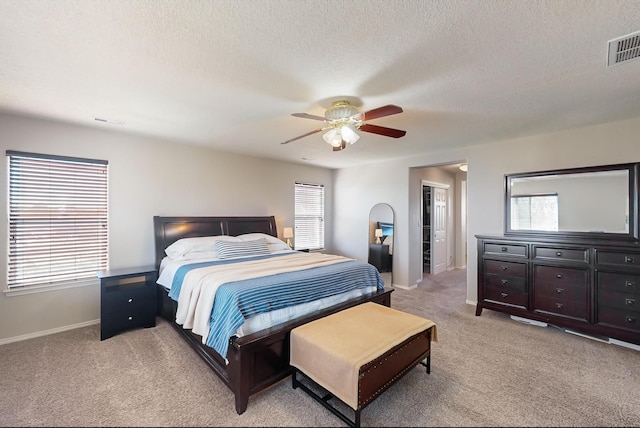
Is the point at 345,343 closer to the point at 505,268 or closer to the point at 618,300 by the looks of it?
the point at 505,268

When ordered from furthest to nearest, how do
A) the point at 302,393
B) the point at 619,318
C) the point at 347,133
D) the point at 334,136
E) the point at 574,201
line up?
1. the point at 574,201
2. the point at 619,318
3. the point at 334,136
4. the point at 347,133
5. the point at 302,393

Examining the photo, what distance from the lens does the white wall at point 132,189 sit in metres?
3.09

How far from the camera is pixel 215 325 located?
2236 millimetres

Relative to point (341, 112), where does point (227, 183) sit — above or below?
below

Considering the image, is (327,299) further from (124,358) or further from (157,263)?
(157,263)

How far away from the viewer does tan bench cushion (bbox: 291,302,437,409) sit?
1.84 meters

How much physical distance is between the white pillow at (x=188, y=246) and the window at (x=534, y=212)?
163 inches

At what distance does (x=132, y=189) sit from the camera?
380cm

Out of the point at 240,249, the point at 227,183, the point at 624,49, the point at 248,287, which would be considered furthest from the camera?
the point at 227,183

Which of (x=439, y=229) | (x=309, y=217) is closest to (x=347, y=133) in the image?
(x=309, y=217)

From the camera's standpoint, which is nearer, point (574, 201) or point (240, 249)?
point (574, 201)

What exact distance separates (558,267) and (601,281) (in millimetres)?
364

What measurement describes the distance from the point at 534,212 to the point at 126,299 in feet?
17.3

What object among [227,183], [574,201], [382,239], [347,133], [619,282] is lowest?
[619,282]
